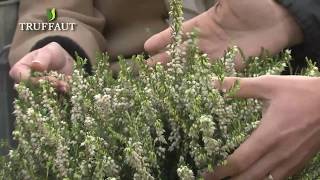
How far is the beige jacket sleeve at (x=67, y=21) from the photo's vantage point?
153 cm

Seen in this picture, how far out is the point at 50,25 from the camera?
156cm

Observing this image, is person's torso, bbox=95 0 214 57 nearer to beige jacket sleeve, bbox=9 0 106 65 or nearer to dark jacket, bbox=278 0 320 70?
beige jacket sleeve, bbox=9 0 106 65

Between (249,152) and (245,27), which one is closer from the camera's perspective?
(249,152)

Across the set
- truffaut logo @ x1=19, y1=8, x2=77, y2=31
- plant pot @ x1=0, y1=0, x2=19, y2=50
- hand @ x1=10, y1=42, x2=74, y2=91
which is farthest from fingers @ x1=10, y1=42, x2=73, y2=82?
plant pot @ x1=0, y1=0, x2=19, y2=50

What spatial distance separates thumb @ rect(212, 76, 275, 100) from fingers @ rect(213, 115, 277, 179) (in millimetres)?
34

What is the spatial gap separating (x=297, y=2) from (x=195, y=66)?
0.38m

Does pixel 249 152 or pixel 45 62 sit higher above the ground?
pixel 45 62

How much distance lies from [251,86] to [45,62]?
54 centimetres

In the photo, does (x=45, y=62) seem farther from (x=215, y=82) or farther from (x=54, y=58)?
(x=215, y=82)

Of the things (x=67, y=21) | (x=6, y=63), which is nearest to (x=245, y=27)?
(x=67, y=21)

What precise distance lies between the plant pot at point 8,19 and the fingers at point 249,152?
0.94 meters

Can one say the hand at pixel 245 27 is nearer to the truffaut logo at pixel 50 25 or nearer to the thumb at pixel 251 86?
the thumb at pixel 251 86

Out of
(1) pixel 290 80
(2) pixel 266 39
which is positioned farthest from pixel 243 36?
(1) pixel 290 80

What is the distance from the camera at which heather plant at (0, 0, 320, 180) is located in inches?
31.3
